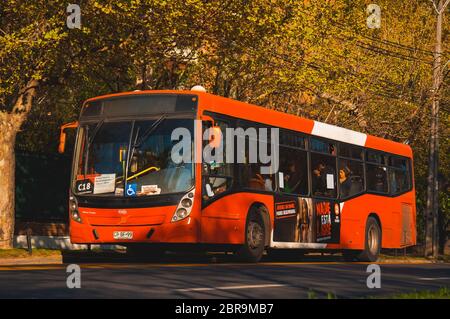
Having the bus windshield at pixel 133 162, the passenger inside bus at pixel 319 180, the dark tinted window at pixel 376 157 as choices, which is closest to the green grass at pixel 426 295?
the bus windshield at pixel 133 162

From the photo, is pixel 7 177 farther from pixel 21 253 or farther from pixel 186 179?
pixel 186 179

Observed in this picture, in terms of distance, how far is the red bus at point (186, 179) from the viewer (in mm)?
19656

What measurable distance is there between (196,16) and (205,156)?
6.78 m

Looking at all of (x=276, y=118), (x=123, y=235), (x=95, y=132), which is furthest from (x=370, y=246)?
(x=95, y=132)

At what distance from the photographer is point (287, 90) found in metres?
31.6

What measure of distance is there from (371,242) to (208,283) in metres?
14.2

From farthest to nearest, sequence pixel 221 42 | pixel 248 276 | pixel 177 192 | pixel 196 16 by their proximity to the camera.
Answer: pixel 221 42 < pixel 196 16 < pixel 177 192 < pixel 248 276

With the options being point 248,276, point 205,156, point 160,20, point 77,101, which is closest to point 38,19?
point 160,20

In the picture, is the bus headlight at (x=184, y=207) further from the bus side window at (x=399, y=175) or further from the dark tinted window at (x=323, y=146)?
the bus side window at (x=399, y=175)

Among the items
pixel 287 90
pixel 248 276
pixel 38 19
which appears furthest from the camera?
pixel 287 90

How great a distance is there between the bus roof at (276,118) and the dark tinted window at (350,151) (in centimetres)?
13

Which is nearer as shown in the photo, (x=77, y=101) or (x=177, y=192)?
(x=177, y=192)

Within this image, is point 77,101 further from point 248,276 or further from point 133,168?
point 248,276

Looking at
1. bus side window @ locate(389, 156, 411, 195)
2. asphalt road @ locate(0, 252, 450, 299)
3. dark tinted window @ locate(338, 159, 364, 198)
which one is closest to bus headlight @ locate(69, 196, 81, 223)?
asphalt road @ locate(0, 252, 450, 299)
